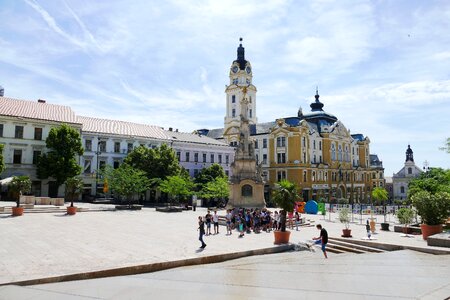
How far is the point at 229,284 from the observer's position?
9.25 meters

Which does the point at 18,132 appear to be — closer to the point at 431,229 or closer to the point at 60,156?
the point at 60,156

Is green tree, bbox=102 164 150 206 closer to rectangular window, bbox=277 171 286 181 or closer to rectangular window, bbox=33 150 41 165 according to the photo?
rectangular window, bbox=33 150 41 165

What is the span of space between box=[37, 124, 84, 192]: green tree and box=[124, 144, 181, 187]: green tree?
7.04m

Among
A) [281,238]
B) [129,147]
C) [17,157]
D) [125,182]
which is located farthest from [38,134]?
[281,238]

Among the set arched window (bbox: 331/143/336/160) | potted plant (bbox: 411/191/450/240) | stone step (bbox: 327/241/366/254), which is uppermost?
arched window (bbox: 331/143/336/160)

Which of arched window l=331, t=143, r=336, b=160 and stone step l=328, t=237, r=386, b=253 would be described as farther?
arched window l=331, t=143, r=336, b=160

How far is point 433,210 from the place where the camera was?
17594 mm

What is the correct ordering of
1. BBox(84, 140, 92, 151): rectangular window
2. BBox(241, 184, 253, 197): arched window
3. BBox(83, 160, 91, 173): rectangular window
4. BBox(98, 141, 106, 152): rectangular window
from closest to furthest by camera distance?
BBox(241, 184, 253, 197): arched window
BBox(83, 160, 91, 173): rectangular window
BBox(84, 140, 92, 151): rectangular window
BBox(98, 141, 106, 152): rectangular window

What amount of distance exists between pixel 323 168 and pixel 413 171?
40406 millimetres

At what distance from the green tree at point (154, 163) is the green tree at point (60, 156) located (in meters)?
7.04

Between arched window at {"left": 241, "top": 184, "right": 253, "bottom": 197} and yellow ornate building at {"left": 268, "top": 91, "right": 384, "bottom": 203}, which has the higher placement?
yellow ornate building at {"left": 268, "top": 91, "right": 384, "bottom": 203}

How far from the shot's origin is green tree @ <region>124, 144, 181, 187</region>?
46.6 meters

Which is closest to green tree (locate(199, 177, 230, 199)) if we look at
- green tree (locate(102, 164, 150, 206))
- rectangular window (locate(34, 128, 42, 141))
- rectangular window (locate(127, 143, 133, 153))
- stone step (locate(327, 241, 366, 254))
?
green tree (locate(102, 164, 150, 206))

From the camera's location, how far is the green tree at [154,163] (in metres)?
46.6
